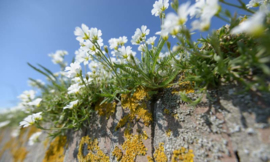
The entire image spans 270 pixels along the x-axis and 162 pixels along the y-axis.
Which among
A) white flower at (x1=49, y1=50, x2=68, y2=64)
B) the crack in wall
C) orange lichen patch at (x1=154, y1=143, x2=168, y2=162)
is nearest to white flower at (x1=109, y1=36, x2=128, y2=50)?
the crack in wall

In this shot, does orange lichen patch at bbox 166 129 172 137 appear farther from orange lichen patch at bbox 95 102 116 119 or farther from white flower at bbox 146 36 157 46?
white flower at bbox 146 36 157 46

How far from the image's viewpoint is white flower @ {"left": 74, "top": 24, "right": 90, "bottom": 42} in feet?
3.80

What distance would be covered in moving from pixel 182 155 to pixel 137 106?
1.59 ft

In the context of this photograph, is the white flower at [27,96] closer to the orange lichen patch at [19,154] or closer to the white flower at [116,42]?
the orange lichen patch at [19,154]

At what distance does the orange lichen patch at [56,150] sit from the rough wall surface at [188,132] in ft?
0.47

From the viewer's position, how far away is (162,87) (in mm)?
1125

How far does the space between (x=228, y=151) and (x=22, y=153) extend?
2805 mm

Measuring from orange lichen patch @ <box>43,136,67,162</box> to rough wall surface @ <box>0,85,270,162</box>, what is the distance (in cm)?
14

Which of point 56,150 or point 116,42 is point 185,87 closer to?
point 116,42

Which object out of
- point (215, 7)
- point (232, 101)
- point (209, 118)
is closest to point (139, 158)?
point (209, 118)

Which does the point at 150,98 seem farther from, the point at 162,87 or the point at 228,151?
the point at 228,151

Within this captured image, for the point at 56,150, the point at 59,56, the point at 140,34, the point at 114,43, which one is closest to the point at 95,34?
the point at 114,43

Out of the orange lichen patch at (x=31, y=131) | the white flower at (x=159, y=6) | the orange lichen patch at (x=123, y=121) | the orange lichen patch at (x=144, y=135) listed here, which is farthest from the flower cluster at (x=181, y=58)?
the orange lichen patch at (x=31, y=131)

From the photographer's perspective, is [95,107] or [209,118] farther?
[95,107]
